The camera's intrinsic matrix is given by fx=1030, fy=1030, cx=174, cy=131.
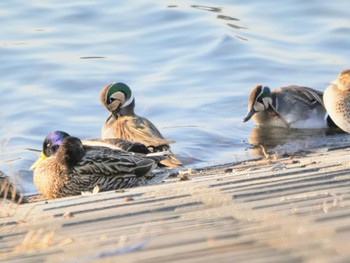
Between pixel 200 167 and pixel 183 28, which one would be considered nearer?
pixel 200 167

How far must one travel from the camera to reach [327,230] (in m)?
3.70

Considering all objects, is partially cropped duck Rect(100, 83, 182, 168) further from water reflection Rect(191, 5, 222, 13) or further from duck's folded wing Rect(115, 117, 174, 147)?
water reflection Rect(191, 5, 222, 13)

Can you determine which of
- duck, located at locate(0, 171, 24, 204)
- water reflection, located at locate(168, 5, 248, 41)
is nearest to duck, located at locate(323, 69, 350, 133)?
water reflection, located at locate(168, 5, 248, 41)

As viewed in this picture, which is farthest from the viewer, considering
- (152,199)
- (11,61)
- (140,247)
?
(11,61)

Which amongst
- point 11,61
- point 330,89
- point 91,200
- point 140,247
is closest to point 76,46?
point 11,61

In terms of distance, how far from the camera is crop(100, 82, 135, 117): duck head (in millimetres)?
12695

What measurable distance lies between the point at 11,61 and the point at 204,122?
3.89 metres

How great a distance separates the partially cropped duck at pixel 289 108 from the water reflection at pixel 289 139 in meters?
0.15

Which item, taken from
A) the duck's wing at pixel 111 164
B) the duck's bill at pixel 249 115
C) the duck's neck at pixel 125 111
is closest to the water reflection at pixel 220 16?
the duck's bill at pixel 249 115

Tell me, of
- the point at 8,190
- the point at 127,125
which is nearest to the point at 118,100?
the point at 127,125

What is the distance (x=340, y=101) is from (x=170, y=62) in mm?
4275

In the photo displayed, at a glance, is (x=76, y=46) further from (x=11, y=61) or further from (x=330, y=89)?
(x=330, y=89)

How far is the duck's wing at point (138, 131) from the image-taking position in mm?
11016

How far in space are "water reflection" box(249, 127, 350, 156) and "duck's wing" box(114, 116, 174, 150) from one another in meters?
1.20
